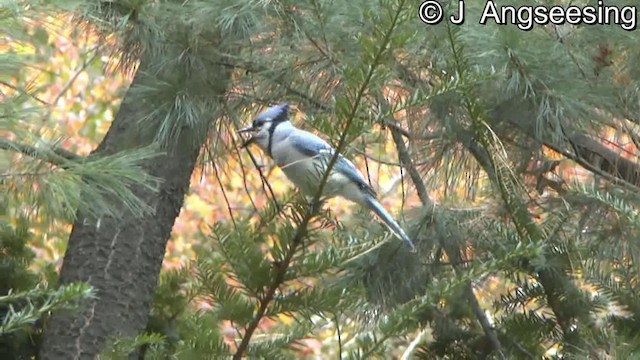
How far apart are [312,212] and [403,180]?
95cm

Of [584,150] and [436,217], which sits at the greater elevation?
[584,150]

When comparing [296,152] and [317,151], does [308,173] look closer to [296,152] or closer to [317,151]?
[317,151]

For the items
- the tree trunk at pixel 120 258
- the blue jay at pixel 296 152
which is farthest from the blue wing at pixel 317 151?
the tree trunk at pixel 120 258

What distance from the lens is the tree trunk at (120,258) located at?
6.31 feet

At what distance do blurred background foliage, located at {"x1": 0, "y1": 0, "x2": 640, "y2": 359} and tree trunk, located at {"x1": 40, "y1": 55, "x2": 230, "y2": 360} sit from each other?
69 millimetres

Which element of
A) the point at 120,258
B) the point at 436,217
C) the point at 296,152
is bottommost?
the point at 120,258

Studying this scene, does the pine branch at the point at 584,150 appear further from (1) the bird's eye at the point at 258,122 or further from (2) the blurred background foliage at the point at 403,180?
(1) the bird's eye at the point at 258,122

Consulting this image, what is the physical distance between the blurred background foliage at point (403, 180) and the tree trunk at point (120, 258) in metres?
0.07

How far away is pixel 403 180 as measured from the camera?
1.96m

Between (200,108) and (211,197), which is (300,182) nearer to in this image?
(200,108)

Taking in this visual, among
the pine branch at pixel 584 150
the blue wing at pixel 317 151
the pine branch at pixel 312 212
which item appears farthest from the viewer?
the pine branch at pixel 584 150

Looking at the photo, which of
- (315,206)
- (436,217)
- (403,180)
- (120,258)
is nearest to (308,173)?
(315,206)

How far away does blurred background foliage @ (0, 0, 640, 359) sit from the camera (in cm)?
107

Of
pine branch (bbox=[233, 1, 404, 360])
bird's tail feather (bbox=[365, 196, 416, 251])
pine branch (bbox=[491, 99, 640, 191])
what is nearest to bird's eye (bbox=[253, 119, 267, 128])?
bird's tail feather (bbox=[365, 196, 416, 251])
